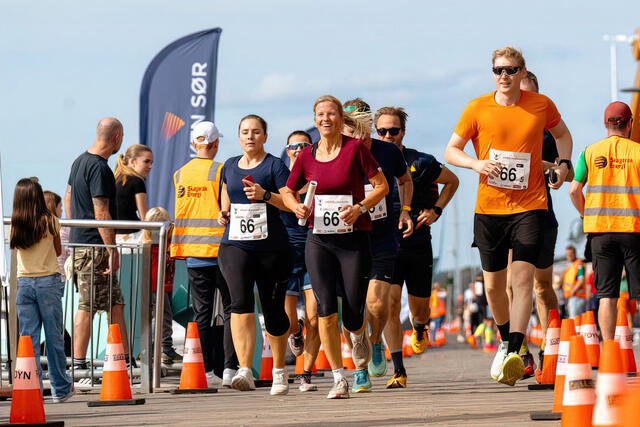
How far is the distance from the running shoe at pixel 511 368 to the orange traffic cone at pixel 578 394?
3199 mm

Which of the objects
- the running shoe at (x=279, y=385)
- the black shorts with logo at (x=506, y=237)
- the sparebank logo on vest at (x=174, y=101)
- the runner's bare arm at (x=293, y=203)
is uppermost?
the sparebank logo on vest at (x=174, y=101)

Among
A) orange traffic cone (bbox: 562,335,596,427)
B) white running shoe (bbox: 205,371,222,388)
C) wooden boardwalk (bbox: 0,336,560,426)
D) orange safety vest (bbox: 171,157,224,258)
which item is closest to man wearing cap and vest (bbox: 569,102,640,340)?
wooden boardwalk (bbox: 0,336,560,426)

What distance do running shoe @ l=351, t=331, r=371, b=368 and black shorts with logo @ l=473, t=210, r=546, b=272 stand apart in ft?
3.81

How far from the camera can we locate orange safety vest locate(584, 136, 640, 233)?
10.7 metres

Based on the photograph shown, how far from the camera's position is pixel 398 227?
1112 cm

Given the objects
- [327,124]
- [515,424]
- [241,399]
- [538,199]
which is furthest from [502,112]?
[515,424]

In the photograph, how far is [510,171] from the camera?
9.77 m

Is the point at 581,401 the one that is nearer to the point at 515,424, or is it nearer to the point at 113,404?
the point at 515,424

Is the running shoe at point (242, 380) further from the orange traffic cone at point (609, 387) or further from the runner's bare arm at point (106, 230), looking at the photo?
the orange traffic cone at point (609, 387)

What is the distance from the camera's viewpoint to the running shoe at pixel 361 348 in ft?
32.1

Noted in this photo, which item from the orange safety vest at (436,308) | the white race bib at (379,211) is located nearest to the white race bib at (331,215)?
the white race bib at (379,211)

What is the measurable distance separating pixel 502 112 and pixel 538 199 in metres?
0.74

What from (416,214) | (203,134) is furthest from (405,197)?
(203,134)

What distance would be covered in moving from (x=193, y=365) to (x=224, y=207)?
142 centimetres
